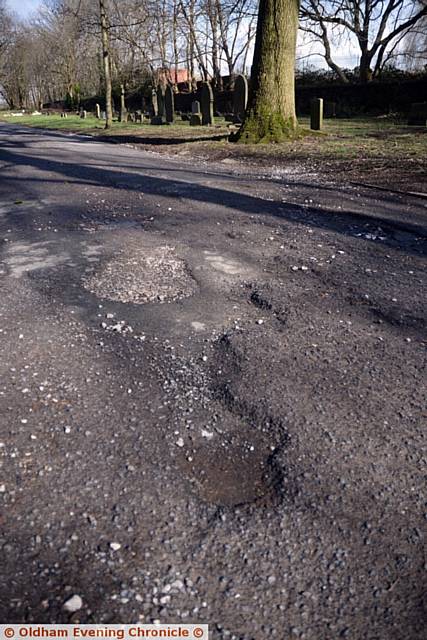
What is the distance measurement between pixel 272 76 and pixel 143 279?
10.7 meters

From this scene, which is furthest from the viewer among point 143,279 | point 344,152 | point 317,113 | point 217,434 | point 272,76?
point 317,113

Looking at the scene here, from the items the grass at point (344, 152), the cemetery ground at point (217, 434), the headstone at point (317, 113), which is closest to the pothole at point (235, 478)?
the cemetery ground at point (217, 434)

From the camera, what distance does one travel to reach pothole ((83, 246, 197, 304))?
12.0 feet

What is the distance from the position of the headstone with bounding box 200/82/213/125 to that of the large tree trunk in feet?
27.1

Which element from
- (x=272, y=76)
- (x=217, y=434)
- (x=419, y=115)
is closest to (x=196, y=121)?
(x=419, y=115)

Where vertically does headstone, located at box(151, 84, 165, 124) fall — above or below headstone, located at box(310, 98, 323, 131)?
above

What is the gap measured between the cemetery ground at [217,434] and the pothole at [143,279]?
0.9 inches

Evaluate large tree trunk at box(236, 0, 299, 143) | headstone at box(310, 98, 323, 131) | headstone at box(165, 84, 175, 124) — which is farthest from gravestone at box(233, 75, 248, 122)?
headstone at box(165, 84, 175, 124)

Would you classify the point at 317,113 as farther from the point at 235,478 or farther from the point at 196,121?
the point at 235,478

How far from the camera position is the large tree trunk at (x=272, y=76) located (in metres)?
12.4

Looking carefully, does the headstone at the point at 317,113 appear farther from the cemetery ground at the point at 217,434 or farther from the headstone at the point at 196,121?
the cemetery ground at the point at 217,434

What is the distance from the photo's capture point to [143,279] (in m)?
3.95

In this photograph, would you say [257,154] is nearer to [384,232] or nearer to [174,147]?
[174,147]

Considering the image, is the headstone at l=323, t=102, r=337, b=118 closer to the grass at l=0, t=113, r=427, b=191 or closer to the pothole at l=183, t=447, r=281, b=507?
the grass at l=0, t=113, r=427, b=191
